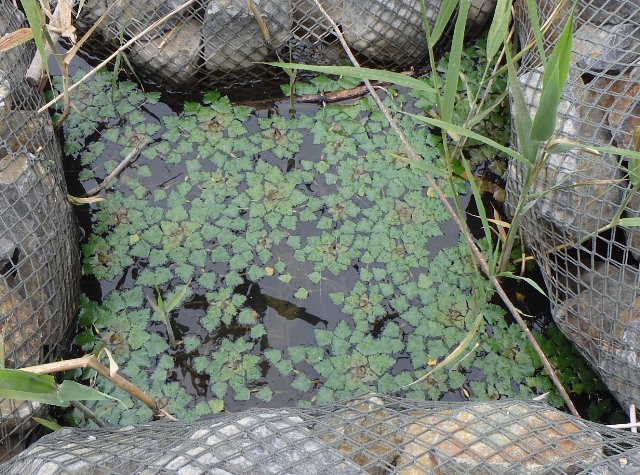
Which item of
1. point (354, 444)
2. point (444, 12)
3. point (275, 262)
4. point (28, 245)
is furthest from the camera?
point (275, 262)

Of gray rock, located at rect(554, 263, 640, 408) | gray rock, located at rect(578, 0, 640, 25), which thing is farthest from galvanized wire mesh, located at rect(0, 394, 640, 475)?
gray rock, located at rect(578, 0, 640, 25)

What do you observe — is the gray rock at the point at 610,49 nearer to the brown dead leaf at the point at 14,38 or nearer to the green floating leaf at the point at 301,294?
the green floating leaf at the point at 301,294

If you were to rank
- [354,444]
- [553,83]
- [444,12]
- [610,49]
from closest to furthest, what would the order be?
1. [553,83]
2. [354,444]
3. [444,12]
4. [610,49]

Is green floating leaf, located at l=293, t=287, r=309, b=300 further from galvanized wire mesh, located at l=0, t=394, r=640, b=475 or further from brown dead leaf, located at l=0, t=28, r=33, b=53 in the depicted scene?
brown dead leaf, located at l=0, t=28, r=33, b=53

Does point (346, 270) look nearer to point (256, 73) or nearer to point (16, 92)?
point (256, 73)

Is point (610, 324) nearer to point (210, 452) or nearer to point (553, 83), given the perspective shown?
point (553, 83)

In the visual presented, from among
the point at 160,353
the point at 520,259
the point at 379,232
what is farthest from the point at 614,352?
the point at 160,353

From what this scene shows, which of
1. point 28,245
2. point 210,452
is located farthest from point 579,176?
point 28,245
